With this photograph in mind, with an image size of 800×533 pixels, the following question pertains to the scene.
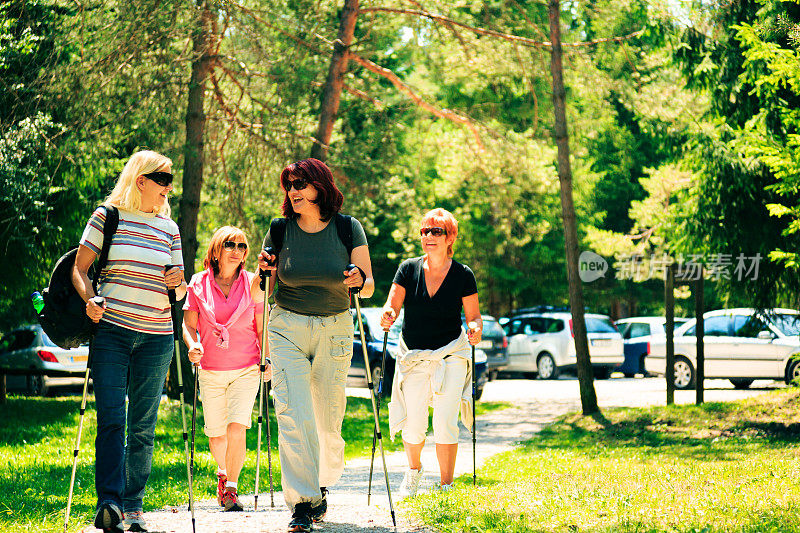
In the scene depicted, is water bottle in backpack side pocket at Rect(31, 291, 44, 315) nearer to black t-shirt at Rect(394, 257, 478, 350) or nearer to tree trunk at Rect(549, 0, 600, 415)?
black t-shirt at Rect(394, 257, 478, 350)

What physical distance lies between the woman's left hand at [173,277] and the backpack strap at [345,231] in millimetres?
1013

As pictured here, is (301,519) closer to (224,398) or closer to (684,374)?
(224,398)

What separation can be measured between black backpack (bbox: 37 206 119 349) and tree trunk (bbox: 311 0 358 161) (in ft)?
33.4

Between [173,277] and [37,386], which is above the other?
[173,277]

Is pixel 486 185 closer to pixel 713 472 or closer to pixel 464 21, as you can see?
pixel 464 21

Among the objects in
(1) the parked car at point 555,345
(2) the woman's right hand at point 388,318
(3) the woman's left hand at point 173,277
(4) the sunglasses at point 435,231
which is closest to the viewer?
(3) the woman's left hand at point 173,277

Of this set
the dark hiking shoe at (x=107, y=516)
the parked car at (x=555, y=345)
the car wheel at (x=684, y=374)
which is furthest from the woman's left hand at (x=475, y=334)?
the parked car at (x=555, y=345)

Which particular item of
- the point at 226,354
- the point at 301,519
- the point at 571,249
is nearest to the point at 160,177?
the point at 226,354

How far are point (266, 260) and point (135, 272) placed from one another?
784 millimetres

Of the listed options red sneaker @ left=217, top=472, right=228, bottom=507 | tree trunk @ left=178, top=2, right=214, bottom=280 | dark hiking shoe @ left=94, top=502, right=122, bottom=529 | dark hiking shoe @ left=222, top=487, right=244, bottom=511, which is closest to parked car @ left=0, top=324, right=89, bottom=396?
tree trunk @ left=178, top=2, right=214, bottom=280

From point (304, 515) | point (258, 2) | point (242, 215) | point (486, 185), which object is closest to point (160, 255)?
point (304, 515)

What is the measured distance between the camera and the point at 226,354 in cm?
682

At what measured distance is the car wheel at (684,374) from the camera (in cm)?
1902

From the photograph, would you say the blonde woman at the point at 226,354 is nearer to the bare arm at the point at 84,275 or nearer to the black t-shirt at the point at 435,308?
the black t-shirt at the point at 435,308
